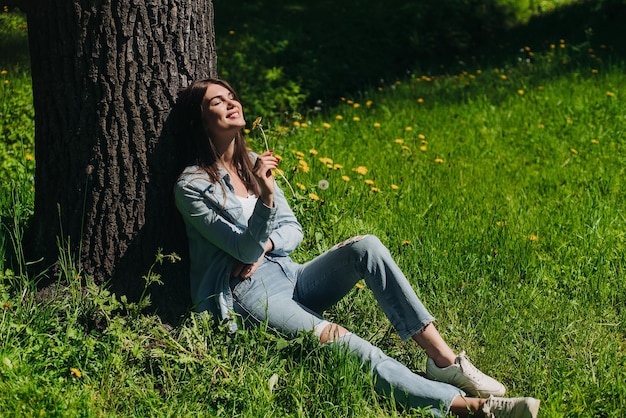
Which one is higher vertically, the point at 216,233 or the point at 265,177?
the point at 265,177

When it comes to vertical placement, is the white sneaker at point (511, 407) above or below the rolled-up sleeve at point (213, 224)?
below

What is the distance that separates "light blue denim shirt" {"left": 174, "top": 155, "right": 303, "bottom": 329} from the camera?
3197mm

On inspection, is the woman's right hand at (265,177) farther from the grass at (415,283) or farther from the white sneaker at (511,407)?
the white sneaker at (511,407)

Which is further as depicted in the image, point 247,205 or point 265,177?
point 247,205

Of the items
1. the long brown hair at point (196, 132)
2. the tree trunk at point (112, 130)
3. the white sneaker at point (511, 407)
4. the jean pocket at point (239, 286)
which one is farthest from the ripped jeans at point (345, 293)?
the long brown hair at point (196, 132)

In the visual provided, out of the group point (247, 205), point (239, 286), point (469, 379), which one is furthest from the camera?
point (247, 205)

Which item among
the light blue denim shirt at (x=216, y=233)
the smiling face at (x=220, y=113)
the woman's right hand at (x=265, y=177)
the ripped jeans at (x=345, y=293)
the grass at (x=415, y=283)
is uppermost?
the smiling face at (x=220, y=113)

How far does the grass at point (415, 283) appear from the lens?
3.06 m

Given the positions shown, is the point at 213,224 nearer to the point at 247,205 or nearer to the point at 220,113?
the point at 247,205

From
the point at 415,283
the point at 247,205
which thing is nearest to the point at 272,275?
the point at 247,205

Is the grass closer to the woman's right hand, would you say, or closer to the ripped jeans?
the ripped jeans

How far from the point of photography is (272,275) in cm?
343

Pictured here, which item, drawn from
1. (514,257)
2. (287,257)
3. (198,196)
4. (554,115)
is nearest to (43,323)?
(198,196)

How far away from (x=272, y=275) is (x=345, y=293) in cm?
32
